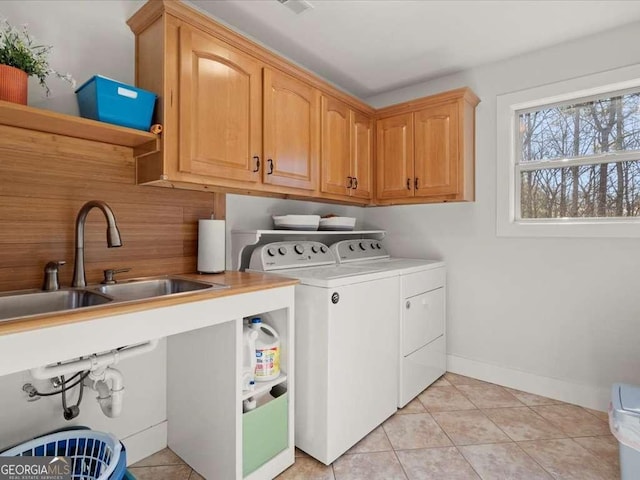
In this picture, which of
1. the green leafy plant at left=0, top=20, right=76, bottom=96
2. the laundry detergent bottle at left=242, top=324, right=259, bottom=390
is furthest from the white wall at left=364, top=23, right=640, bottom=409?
the green leafy plant at left=0, top=20, right=76, bottom=96

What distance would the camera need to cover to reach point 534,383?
246 cm

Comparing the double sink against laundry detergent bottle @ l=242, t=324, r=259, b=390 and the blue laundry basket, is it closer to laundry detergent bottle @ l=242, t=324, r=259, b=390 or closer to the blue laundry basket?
laundry detergent bottle @ l=242, t=324, r=259, b=390

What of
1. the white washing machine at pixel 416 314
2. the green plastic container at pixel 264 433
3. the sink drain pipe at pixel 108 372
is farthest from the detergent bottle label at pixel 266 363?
the white washing machine at pixel 416 314

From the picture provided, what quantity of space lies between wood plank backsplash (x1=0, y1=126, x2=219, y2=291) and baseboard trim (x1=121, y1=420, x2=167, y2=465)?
822 mm

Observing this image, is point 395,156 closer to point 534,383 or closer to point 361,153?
point 361,153

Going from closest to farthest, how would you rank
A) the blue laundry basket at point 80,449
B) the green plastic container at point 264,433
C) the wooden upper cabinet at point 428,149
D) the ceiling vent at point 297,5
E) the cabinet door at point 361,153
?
1. the blue laundry basket at point 80,449
2. the green plastic container at point 264,433
3. the ceiling vent at point 297,5
4. the wooden upper cabinet at point 428,149
5. the cabinet door at point 361,153

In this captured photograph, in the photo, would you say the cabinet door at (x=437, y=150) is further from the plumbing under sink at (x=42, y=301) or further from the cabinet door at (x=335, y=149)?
the plumbing under sink at (x=42, y=301)

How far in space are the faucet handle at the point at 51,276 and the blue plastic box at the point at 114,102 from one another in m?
0.62

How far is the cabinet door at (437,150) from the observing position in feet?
8.25

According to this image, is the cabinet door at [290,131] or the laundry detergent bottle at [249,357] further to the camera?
the cabinet door at [290,131]

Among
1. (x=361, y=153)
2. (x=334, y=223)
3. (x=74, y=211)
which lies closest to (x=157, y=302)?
(x=74, y=211)

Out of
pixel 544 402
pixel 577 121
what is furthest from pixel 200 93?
pixel 544 402

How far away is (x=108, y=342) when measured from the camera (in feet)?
3.63

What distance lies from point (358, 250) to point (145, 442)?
1823mm
